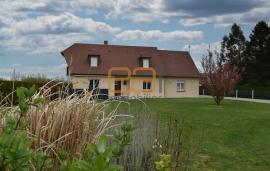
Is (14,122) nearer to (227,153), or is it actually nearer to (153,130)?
(153,130)

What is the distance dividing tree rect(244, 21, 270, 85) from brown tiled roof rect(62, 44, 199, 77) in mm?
10795

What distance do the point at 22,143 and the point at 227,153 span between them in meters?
9.78

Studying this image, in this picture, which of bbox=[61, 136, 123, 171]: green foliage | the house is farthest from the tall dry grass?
the house

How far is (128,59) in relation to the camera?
53.4 m

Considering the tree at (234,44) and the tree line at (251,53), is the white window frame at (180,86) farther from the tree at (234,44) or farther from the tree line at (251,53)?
the tree at (234,44)

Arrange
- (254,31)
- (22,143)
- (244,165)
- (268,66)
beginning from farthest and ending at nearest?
(254,31), (268,66), (244,165), (22,143)

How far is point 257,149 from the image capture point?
476 inches

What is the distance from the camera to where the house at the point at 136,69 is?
167 ft

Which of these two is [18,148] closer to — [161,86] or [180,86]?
[161,86]

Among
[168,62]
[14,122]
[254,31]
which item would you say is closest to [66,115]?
[14,122]

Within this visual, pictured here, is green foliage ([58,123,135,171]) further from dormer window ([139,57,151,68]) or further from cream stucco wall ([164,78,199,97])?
cream stucco wall ([164,78,199,97])

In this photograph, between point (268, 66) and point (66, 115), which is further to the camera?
point (268, 66)

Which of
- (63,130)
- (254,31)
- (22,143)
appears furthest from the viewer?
(254,31)

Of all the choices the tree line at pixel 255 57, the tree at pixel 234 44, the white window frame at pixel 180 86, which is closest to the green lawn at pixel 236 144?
the white window frame at pixel 180 86
